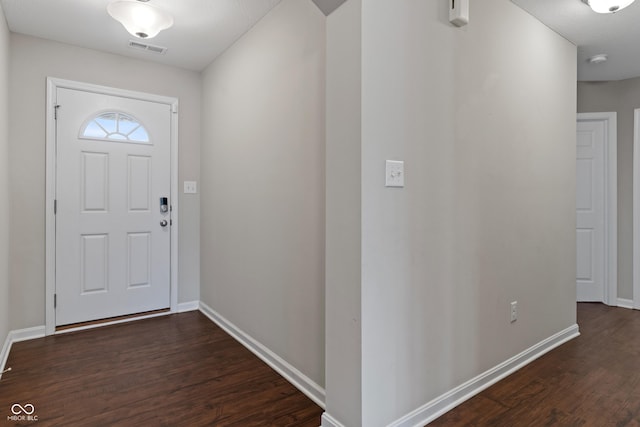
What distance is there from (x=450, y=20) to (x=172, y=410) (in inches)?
98.9

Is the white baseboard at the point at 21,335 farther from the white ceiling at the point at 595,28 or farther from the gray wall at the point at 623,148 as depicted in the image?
the gray wall at the point at 623,148

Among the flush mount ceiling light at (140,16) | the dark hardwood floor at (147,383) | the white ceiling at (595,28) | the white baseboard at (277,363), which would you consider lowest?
the dark hardwood floor at (147,383)

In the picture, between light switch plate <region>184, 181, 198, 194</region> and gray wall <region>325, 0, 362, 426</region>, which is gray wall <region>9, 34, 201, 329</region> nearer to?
light switch plate <region>184, 181, 198, 194</region>

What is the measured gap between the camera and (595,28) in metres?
2.69

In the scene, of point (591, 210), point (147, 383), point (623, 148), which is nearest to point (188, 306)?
point (147, 383)

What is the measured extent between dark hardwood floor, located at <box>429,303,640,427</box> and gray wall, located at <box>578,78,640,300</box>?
1324 millimetres

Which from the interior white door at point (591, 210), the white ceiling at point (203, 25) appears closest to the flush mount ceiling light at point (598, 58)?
the white ceiling at point (203, 25)

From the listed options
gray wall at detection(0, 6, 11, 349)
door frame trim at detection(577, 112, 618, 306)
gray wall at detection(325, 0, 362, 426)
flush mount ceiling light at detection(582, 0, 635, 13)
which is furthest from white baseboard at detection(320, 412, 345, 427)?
door frame trim at detection(577, 112, 618, 306)

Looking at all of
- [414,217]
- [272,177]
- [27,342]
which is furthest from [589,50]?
[27,342]

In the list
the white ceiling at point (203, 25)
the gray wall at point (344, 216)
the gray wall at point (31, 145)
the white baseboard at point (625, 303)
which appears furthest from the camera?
the white baseboard at point (625, 303)

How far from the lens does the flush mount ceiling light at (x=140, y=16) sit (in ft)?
7.40

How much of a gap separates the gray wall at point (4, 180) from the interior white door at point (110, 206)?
0.36 meters

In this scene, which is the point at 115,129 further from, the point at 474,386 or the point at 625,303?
the point at 625,303

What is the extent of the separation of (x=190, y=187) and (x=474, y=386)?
9.77 feet
